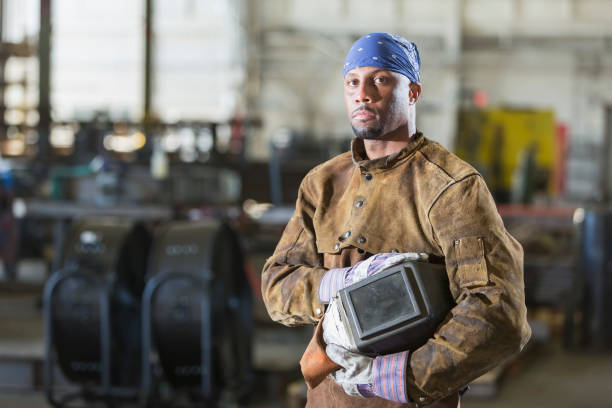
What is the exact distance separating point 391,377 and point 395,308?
5.1 inches

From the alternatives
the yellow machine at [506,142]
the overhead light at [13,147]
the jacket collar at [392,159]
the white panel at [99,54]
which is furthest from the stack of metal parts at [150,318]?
the white panel at [99,54]

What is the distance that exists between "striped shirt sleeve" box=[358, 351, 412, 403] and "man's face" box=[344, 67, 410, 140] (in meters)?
0.47

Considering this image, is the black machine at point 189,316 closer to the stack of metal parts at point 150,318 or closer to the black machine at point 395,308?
the stack of metal parts at point 150,318

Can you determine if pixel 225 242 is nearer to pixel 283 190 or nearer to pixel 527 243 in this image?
pixel 283 190

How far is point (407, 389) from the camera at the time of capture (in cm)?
154

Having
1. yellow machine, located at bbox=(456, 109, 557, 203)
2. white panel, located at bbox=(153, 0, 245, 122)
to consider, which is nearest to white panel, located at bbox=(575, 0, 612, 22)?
yellow machine, located at bbox=(456, 109, 557, 203)

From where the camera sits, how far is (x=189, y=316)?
4.38m

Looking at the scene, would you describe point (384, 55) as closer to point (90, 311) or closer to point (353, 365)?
point (353, 365)

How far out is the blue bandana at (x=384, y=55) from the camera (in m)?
1.69

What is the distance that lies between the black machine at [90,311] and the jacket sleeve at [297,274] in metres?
2.77

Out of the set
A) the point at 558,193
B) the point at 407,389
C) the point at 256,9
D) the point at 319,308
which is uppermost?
the point at 256,9

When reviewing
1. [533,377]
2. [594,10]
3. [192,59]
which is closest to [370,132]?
[533,377]

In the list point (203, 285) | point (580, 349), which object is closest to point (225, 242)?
point (203, 285)

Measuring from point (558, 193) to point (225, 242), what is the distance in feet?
49.5
